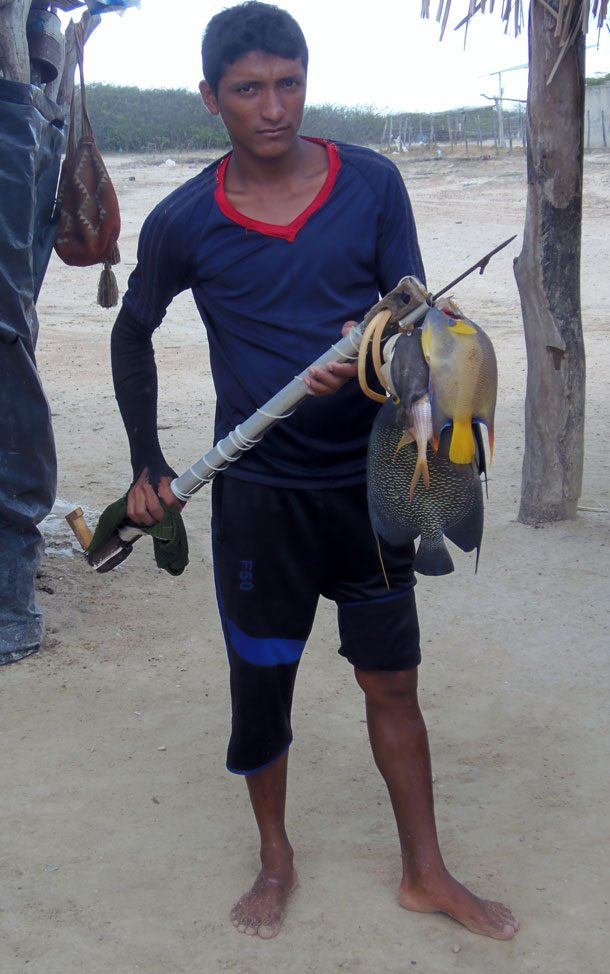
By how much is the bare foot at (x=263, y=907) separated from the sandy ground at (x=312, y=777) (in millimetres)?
29

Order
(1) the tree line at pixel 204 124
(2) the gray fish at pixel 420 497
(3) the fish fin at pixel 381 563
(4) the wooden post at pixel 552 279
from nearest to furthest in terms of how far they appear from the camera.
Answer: (2) the gray fish at pixel 420 497 → (3) the fish fin at pixel 381 563 → (4) the wooden post at pixel 552 279 → (1) the tree line at pixel 204 124

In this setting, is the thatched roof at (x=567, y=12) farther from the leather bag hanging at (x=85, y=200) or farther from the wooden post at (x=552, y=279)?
the leather bag hanging at (x=85, y=200)

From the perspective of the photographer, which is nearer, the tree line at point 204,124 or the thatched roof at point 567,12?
the thatched roof at point 567,12

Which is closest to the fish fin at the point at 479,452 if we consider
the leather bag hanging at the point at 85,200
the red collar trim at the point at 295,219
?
the red collar trim at the point at 295,219

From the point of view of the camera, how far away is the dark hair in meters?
Answer: 2.08

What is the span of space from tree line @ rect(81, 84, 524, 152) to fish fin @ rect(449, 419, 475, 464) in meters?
25.3

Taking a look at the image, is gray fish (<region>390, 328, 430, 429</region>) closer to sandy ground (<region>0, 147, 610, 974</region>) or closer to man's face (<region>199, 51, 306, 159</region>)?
man's face (<region>199, 51, 306, 159</region>)

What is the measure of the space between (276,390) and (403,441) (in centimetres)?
32

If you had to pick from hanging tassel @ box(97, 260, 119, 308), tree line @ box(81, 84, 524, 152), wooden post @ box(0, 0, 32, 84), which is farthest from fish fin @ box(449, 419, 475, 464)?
tree line @ box(81, 84, 524, 152)

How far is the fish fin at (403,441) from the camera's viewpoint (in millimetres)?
1974

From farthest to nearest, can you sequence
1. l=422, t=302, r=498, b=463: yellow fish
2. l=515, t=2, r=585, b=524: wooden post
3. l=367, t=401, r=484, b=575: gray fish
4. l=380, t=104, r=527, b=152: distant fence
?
1. l=380, t=104, r=527, b=152: distant fence
2. l=515, t=2, r=585, b=524: wooden post
3. l=367, t=401, r=484, b=575: gray fish
4. l=422, t=302, r=498, b=463: yellow fish

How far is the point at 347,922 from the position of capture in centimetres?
242

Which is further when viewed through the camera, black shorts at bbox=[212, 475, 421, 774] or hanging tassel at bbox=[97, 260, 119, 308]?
hanging tassel at bbox=[97, 260, 119, 308]

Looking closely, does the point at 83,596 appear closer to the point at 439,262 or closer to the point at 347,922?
the point at 347,922
